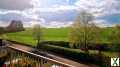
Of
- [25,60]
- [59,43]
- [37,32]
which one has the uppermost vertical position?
[37,32]

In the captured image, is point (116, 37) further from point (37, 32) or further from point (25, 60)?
point (25, 60)

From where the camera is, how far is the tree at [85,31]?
276 cm

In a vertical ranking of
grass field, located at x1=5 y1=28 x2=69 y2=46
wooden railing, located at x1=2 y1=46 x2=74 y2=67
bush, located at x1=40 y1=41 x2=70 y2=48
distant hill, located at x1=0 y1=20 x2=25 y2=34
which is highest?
distant hill, located at x1=0 y1=20 x2=25 y2=34

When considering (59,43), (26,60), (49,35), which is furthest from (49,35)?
(26,60)

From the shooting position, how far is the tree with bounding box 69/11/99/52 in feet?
9.05

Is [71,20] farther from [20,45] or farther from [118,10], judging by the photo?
[20,45]

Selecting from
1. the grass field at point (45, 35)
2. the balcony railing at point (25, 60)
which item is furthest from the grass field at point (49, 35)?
the balcony railing at point (25, 60)

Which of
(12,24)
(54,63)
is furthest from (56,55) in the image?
(12,24)

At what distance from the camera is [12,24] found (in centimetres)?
320

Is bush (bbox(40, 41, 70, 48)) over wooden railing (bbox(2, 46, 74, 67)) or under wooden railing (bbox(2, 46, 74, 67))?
over

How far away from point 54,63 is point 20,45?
46 centimetres

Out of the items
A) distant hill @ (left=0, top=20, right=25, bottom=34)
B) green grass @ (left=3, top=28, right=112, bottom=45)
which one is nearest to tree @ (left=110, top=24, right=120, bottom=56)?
green grass @ (left=3, top=28, right=112, bottom=45)

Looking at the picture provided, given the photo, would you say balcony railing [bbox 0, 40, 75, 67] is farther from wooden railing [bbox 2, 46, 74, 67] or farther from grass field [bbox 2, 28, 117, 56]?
grass field [bbox 2, 28, 117, 56]

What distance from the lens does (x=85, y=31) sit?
2775 millimetres
